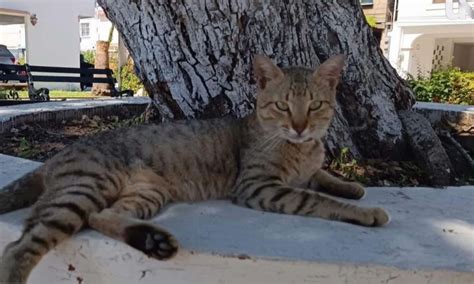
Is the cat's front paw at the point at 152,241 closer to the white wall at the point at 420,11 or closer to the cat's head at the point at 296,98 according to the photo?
the cat's head at the point at 296,98

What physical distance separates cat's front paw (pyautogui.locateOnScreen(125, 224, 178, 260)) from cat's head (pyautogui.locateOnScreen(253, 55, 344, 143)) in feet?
2.67

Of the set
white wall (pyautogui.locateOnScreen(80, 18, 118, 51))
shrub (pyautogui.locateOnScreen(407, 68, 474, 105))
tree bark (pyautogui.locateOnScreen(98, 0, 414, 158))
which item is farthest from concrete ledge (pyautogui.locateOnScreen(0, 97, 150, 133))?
white wall (pyautogui.locateOnScreen(80, 18, 118, 51))

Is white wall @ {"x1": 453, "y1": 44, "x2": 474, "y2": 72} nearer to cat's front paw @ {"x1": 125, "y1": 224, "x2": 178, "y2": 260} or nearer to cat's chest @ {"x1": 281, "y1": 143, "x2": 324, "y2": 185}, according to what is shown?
cat's chest @ {"x1": 281, "y1": 143, "x2": 324, "y2": 185}

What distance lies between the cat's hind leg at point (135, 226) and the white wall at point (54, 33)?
14.4 m

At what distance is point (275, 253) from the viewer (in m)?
A: 1.44

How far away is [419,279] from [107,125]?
10.5ft

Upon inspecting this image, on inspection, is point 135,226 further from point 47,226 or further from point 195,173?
point 195,173

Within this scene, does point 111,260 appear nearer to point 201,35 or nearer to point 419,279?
point 419,279

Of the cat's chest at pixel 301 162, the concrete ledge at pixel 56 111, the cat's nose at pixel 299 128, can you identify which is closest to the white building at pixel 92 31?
the concrete ledge at pixel 56 111

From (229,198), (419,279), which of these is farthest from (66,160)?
(419,279)

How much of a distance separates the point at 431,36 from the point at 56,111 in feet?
44.7

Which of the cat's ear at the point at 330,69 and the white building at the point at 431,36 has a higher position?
the white building at the point at 431,36

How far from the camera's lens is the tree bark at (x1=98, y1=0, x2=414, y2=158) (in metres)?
2.56

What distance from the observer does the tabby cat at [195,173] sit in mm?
Result: 1570
